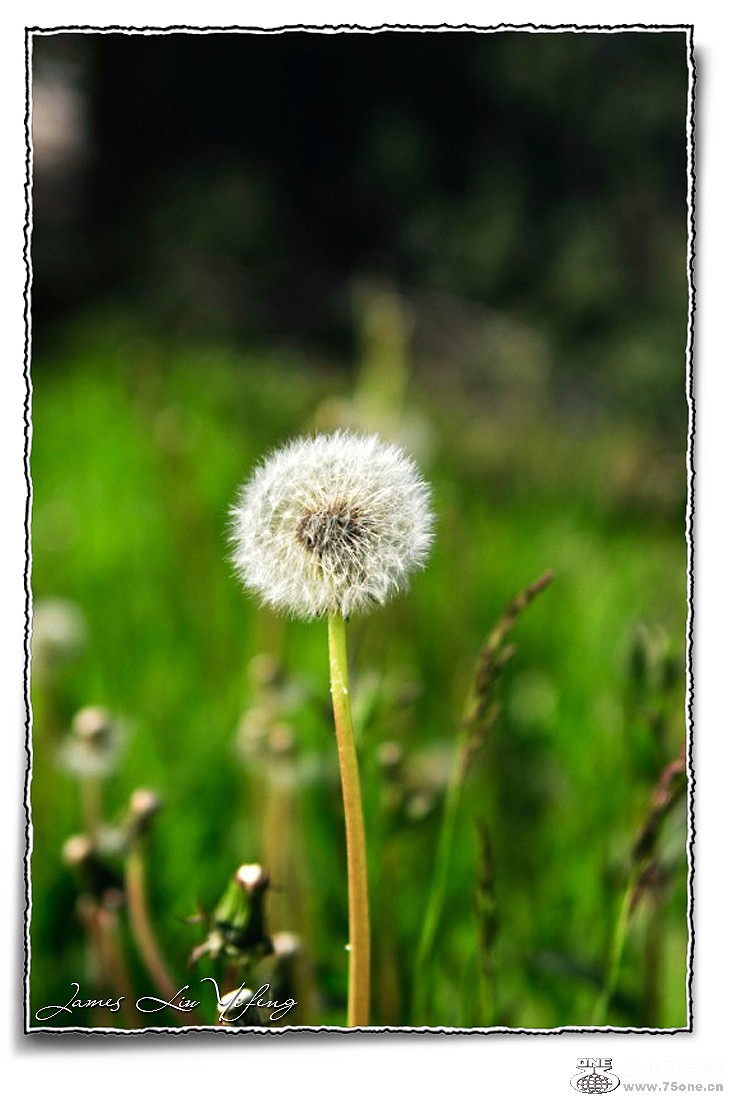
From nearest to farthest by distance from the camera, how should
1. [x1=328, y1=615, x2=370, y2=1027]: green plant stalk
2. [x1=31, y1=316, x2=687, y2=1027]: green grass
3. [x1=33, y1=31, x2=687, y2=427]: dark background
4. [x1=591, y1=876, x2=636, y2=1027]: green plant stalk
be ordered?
[x1=328, y1=615, x2=370, y2=1027]: green plant stalk < [x1=591, y1=876, x2=636, y2=1027]: green plant stalk < [x1=31, y1=316, x2=687, y2=1027]: green grass < [x1=33, y1=31, x2=687, y2=427]: dark background

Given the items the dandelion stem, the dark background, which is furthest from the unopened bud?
the dark background

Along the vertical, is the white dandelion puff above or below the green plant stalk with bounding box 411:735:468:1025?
above

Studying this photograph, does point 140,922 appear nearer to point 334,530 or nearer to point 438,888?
point 438,888

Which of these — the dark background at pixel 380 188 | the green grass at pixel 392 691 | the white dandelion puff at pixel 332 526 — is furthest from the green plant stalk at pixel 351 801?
the dark background at pixel 380 188

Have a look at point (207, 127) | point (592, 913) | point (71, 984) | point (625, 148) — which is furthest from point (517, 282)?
point (71, 984)

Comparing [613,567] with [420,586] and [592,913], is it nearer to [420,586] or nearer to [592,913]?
[420,586]

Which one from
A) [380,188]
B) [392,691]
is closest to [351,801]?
[392,691]

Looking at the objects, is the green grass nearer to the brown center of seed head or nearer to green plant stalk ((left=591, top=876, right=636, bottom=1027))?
green plant stalk ((left=591, top=876, right=636, bottom=1027))
